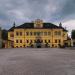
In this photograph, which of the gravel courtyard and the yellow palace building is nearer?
the gravel courtyard

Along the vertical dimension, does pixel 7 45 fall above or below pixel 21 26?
below

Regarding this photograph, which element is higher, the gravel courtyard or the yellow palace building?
the yellow palace building

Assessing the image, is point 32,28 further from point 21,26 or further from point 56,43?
point 56,43

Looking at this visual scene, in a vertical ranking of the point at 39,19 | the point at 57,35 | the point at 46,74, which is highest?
the point at 39,19

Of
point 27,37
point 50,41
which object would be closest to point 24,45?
point 27,37

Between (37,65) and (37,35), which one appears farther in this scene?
(37,35)

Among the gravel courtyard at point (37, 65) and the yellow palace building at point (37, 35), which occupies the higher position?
the yellow palace building at point (37, 35)

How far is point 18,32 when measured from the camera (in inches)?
4328

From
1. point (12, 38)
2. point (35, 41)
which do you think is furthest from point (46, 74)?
point (12, 38)

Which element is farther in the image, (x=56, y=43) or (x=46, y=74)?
(x=56, y=43)

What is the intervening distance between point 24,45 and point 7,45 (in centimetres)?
717

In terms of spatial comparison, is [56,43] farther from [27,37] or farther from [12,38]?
[12,38]

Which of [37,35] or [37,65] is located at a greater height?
[37,35]

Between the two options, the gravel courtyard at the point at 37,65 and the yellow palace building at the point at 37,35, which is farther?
the yellow palace building at the point at 37,35
